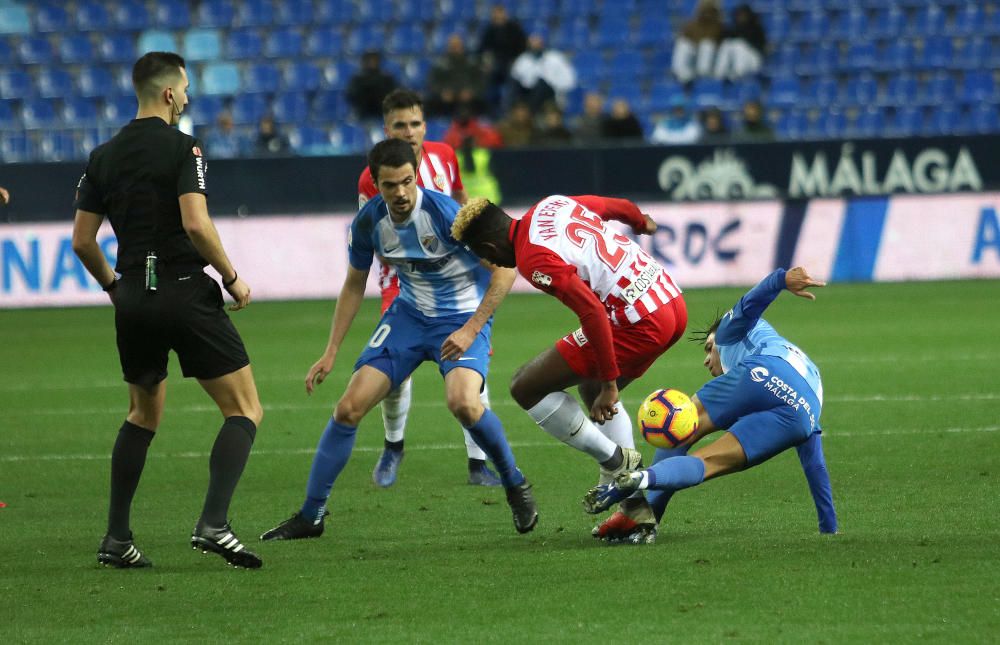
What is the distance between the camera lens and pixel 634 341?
6613 millimetres

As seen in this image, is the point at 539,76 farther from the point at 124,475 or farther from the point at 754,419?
the point at 124,475

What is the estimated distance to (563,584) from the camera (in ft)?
17.9

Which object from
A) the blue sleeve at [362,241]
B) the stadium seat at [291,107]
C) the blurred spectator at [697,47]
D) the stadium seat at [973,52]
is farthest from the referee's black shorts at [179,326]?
the stadium seat at [973,52]

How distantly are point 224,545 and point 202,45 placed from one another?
61.7 feet

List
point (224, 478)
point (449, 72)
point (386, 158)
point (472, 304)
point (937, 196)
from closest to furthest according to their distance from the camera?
1. point (224, 478)
2. point (386, 158)
3. point (472, 304)
4. point (937, 196)
5. point (449, 72)

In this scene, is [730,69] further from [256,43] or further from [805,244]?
[256,43]

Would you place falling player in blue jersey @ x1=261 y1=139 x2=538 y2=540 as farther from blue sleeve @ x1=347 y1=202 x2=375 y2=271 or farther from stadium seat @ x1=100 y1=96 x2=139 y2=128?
stadium seat @ x1=100 y1=96 x2=139 y2=128

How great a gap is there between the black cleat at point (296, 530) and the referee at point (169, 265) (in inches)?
28.6

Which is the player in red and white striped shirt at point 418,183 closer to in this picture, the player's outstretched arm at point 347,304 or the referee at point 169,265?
the player's outstretched arm at point 347,304

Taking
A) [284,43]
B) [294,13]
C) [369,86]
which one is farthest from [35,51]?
[369,86]

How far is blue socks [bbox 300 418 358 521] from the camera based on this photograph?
6629mm

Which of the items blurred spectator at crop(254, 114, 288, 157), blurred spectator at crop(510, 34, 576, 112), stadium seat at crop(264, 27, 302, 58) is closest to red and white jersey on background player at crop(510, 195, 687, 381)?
blurred spectator at crop(254, 114, 288, 157)

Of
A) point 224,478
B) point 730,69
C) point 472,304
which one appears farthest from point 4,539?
point 730,69

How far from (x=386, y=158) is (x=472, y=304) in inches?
36.2
